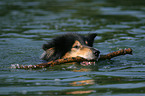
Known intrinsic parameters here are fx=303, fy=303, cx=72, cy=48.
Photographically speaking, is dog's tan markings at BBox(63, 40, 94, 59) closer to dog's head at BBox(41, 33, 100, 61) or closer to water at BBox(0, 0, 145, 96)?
dog's head at BBox(41, 33, 100, 61)

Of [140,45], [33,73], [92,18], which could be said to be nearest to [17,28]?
[92,18]

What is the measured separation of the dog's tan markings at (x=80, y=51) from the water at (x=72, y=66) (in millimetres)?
383

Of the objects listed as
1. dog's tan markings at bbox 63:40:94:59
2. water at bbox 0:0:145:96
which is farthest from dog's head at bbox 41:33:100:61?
water at bbox 0:0:145:96

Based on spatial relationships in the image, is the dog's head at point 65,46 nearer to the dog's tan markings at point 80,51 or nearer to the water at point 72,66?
the dog's tan markings at point 80,51

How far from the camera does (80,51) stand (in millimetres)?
9156

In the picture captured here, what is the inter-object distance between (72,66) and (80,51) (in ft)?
1.84

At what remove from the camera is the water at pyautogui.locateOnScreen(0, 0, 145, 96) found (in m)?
6.66

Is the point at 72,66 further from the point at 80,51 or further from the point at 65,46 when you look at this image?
the point at 65,46

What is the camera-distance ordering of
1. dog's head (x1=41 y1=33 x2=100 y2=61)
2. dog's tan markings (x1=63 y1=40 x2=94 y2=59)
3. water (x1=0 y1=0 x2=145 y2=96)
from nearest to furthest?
water (x1=0 y1=0 x2=145 y2=96) → dog's tan markings (x1=63 y1=40 x2=94 y2=59) → dog's head (x1=41 y1=33 x2=100 y2=61)

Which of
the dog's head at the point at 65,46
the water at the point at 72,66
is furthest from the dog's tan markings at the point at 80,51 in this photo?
the water at the point at 72,66

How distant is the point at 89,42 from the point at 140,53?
220 centimetres

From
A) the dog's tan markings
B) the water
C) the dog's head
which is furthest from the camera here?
the dog's head

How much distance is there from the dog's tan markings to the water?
38 cm

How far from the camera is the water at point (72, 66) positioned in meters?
6.66
